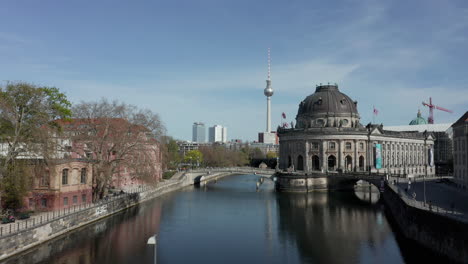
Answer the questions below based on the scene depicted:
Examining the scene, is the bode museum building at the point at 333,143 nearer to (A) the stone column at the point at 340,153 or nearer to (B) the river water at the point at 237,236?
(A) the stone column at the point at 340,153

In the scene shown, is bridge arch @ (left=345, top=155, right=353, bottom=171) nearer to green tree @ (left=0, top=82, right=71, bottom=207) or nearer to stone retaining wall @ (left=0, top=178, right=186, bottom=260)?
stone retaining wall @ (left=0, top=178, right=186, bottom=260)

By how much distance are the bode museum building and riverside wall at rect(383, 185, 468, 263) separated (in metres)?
48.1

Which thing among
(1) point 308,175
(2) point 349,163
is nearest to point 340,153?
(2) point 349,163

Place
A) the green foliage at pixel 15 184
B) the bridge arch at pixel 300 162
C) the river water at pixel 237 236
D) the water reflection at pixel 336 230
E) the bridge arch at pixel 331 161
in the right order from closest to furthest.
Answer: the river water at pixel 237 236 < the water reflection at pixel 336 230 < the green foliage at pixel 15 184 < the bridge arch at pixel 331 161 < the bridge arch at pixel 300 162

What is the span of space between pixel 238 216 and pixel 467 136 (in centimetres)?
3614

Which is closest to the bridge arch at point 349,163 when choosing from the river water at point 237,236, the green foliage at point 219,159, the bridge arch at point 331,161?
the bridge arch at point 331,161

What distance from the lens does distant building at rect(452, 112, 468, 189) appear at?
5759 centimetres

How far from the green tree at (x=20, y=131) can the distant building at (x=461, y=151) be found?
58.1 m

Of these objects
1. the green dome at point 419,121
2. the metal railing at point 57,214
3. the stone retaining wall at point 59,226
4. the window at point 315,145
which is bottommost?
the stone retaining wall at point 59,226

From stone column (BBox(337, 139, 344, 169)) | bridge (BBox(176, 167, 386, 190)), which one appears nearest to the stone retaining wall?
bridge (BBox(176, 167, 386, 190))

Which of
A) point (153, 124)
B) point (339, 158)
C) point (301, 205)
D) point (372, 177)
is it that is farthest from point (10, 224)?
point (339, 158)

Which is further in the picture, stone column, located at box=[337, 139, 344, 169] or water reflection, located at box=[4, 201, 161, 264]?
stone column, located at box=[337, 139, 344, 169]

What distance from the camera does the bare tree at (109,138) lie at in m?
54.6

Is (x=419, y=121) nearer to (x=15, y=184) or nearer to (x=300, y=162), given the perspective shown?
(x=300, y=162)
